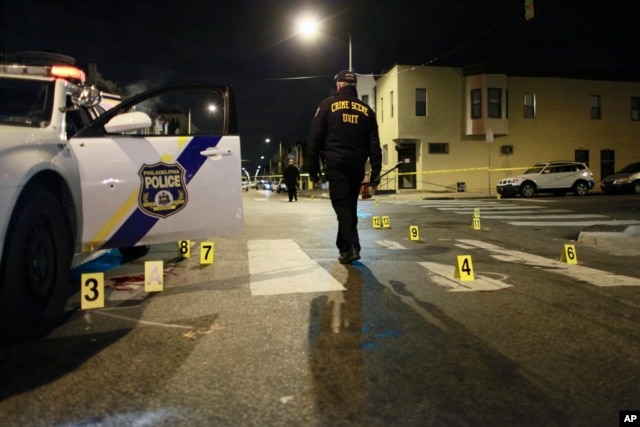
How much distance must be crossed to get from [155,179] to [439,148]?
91.4ft

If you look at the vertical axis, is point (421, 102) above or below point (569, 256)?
above

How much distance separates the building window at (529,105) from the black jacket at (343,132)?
28351mm

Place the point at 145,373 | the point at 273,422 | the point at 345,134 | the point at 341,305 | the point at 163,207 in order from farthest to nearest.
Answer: the point at 345,134 < the point at 163,207 < the point at 341,305 < the point at 145,373 < the point at 273,422

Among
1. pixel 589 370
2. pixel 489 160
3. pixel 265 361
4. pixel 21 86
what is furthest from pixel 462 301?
pixel 489 160

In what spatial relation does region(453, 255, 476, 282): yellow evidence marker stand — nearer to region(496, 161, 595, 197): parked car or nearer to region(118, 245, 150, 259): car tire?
region(118, 245, 150, 259): car tire

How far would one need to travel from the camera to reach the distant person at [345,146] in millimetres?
6035

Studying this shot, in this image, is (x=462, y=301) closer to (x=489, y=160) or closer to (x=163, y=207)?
(x=163, y=207)

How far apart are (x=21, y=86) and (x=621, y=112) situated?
117 feet

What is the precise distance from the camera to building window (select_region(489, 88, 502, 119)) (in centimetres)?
3059

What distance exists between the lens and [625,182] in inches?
951

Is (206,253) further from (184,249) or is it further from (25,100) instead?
(25,100)

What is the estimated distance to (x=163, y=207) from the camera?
4887mm

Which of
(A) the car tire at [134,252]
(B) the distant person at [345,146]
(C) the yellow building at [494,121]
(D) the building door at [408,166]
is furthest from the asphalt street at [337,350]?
(D) the building door at [408,166]

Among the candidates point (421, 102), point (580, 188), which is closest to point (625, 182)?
point (580, 188)
